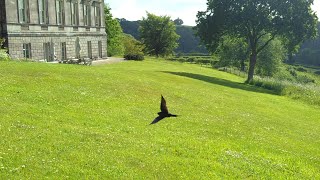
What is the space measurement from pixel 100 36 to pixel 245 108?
38642 mm

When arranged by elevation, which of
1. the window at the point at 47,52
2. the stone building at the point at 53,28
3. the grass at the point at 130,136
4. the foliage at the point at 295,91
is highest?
the stone building at the point at 53,28

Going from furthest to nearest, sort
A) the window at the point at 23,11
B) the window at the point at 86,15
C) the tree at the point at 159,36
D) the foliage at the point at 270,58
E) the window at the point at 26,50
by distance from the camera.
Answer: the tree at the point at 159,36, the foliage at the point at 270,58, the window at the point at 86,15, the window at the point at 26,50, the window at the point at 23,11

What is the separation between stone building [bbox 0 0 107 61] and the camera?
122 feet

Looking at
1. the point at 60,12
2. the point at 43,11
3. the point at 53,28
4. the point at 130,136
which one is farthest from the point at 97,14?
the point at 130,136

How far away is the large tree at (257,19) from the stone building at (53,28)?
18144 millimetres

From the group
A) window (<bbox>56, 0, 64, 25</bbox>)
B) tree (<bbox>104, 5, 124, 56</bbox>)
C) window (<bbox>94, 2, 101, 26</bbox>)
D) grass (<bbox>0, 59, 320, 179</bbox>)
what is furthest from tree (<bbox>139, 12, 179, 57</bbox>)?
grass (<bbox>0, 59, 320, 179</bbox>)

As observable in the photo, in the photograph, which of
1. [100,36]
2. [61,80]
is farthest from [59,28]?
[61,80]

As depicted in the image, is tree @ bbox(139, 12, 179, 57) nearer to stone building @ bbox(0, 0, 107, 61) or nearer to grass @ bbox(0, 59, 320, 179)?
stone building @ bbox(0, 0, 107, 61)

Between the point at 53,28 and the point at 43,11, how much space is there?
2.71 m

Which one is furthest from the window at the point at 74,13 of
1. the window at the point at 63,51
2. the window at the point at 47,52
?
the window at the point at 47,52

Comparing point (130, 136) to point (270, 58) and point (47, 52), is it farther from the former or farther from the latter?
point (270, 58)

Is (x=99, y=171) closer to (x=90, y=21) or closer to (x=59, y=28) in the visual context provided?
(x=59, y=28)

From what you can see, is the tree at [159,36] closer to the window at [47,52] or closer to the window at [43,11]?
the window at [47,52]

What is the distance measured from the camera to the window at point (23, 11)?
126ft
